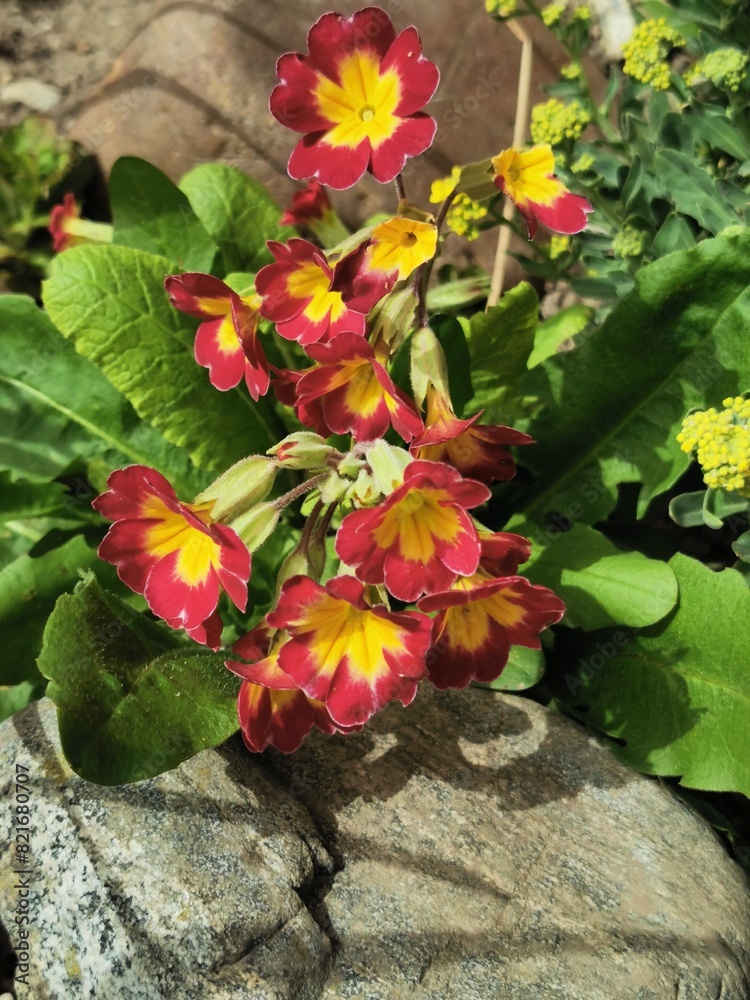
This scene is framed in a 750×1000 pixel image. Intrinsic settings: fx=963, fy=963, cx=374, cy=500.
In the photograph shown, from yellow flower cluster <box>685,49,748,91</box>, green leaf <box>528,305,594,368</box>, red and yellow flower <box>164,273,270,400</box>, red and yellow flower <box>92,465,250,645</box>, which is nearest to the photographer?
red and yellow flower <box>92,465,250,645</box>

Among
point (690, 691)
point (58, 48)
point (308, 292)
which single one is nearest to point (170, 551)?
point (308, 292)

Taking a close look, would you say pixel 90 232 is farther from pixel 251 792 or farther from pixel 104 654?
pixel 251 792

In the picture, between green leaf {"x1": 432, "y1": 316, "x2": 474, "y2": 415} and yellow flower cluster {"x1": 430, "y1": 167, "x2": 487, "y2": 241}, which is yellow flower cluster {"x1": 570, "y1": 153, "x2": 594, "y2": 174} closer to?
yellow flower cluster {"x1": 430, "y1": 167, "x2": 487, "y2": 241}

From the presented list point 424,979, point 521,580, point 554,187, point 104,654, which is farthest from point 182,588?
point 554,187

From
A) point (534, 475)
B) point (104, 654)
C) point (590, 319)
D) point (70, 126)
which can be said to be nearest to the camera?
point (104, 654)

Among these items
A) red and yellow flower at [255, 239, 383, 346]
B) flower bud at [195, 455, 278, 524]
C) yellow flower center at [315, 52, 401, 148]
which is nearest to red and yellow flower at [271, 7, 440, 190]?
yellow flower center at [315, 52, 401, 148]

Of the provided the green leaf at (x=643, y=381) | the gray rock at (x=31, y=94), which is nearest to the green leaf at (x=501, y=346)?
the green leaf at (x=643, y=381)
